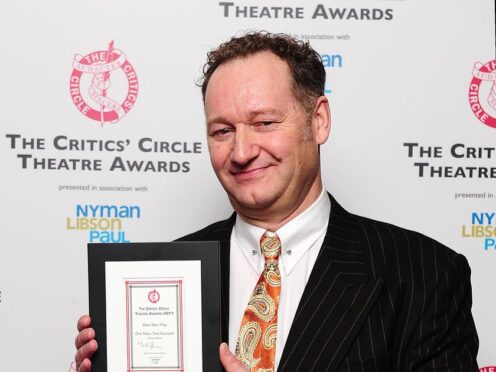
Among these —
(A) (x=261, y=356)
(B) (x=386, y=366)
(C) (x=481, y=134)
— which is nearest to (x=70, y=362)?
(A) (x=261, y=356)

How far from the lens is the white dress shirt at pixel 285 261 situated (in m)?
1.49

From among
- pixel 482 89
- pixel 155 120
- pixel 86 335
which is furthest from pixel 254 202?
pixel 482 89

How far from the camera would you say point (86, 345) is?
4.47ft

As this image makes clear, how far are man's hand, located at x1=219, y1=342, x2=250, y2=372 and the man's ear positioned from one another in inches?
21.7

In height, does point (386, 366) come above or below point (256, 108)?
below

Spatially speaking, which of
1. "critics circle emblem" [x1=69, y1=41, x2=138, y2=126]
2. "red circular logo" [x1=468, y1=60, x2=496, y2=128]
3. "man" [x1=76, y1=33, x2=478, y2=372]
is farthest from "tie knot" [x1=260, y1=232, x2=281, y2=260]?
"red circular logo" [x1=468, y1=60, x2=496, y2=128]

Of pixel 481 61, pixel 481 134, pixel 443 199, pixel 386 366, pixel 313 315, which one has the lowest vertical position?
pixel 386 366

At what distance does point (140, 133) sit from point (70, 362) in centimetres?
80

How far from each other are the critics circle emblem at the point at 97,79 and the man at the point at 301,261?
69 cm

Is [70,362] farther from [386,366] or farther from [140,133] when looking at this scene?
[386,366]

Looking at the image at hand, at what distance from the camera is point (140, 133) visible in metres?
2.26

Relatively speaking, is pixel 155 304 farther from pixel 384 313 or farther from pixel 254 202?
pixel 384 313

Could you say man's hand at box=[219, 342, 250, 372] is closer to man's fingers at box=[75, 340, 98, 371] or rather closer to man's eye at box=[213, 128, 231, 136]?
man's fingers at box=[75, 340, 98, 371]

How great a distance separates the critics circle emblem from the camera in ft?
7.38
